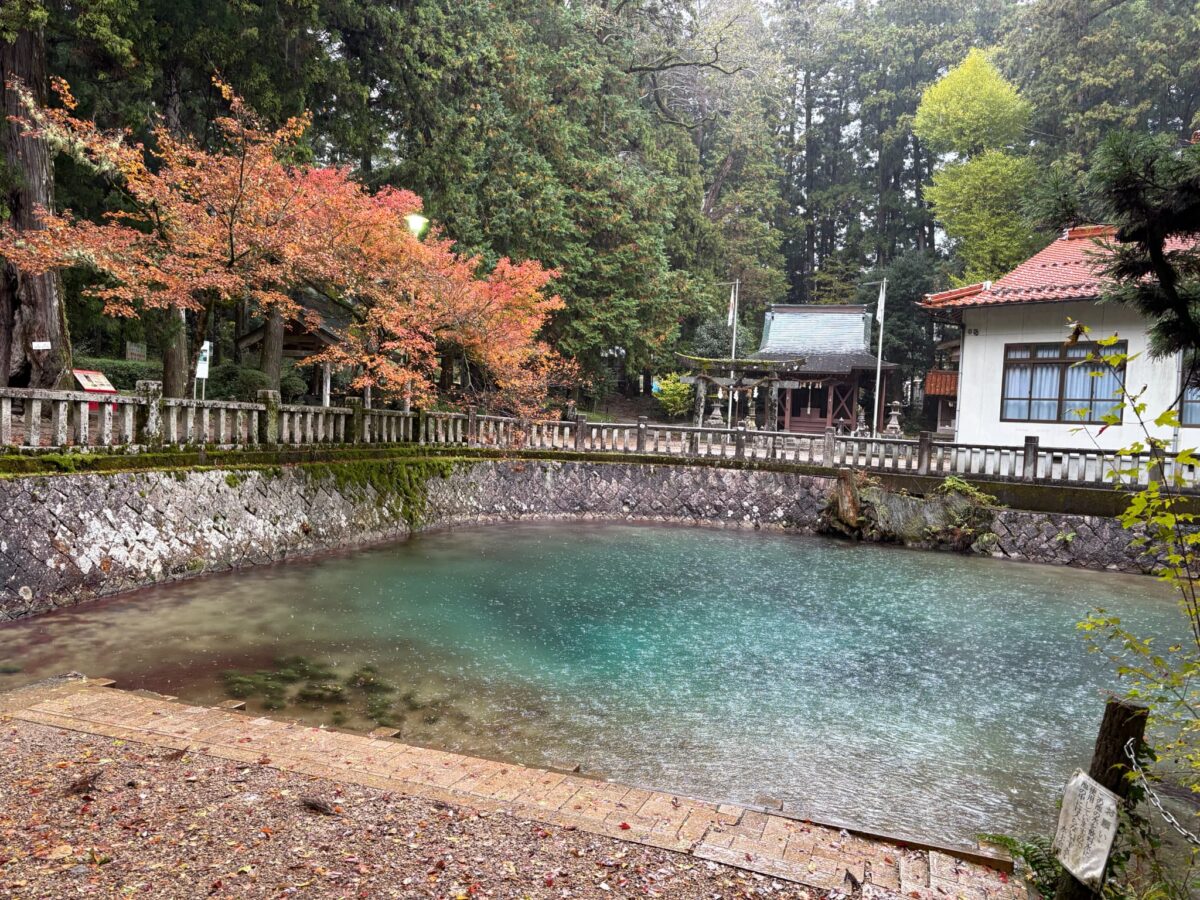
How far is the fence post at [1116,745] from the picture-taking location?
293 cm

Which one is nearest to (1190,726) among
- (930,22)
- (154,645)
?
(154,645)

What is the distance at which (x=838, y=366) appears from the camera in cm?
2722

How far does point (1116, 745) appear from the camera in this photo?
2.99 m

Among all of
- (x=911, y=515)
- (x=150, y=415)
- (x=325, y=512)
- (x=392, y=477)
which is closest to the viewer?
(x=150, y=415)

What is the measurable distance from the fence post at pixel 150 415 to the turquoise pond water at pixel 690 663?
2.00 meters

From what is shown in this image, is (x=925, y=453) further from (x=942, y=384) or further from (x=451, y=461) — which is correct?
(x=942, y=384)

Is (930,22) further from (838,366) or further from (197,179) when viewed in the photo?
(197,179)

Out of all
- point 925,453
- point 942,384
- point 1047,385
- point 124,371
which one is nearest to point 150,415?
point 124,371

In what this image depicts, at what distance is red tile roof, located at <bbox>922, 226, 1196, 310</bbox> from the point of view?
15.8 m

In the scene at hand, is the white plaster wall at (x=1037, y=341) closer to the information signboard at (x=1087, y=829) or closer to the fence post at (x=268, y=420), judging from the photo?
the information signboard at (x=1087, y=829)

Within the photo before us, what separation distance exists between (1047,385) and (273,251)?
16437 millimetres

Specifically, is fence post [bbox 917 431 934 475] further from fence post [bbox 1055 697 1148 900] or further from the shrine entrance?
fence post [bbox 1055 697 1148 900]

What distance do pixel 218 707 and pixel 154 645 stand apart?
2183 millimetres

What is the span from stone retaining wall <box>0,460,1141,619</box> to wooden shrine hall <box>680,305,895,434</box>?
8007 millimetres
